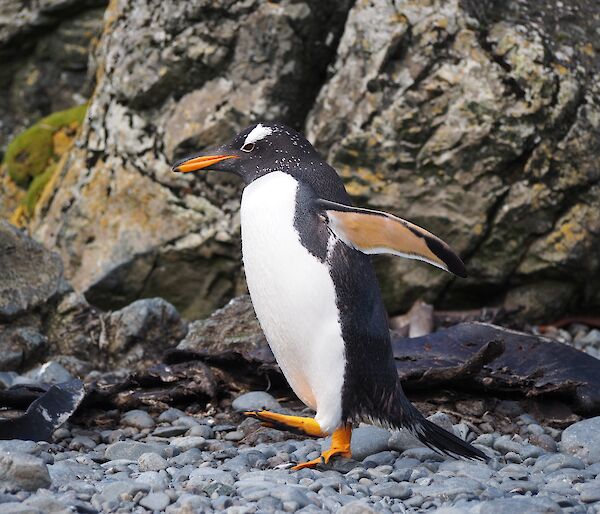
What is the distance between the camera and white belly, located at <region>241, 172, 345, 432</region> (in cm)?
375

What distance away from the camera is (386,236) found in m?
3.65

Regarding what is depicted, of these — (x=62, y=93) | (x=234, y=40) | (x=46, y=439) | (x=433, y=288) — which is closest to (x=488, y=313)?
(x=433, y=288)

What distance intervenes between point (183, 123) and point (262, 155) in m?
3.27

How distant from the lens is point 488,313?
688 centimetres

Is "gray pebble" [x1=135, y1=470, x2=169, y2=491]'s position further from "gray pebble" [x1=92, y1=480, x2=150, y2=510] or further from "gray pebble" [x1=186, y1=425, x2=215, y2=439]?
"gray pebble" [x1=186, y1=425, x2=215, y2=439]

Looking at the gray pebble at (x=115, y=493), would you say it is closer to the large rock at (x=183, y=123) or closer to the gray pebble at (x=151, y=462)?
the gray pebble at (x=151, y=462)

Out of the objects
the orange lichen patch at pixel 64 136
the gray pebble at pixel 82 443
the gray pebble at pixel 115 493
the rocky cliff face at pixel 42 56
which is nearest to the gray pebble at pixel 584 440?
the gray pebble at pixel 115 493

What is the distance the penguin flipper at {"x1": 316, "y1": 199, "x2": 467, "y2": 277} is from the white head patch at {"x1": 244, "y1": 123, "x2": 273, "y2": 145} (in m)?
0.46

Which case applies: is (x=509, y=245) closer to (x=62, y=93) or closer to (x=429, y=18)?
(x=429, y=18)

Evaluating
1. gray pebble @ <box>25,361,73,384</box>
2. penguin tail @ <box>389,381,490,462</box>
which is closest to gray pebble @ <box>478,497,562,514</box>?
penguin tail @ <box>389,381,490,462</box>

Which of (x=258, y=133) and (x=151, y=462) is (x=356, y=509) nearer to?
(x=151, y=462)

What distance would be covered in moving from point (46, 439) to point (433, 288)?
12.5 ft

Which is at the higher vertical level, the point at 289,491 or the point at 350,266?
the point at 350,266

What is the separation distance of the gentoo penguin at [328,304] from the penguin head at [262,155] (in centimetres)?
9
